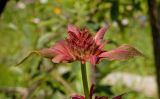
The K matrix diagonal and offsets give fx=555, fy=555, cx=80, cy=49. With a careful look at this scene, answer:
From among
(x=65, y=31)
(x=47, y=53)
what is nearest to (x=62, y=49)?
(x=47, y=53)

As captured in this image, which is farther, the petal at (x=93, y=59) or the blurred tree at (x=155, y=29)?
the blurred tree at (x=155, y=29)

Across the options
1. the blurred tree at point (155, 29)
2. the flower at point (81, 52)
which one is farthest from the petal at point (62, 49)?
the blurred tree at point (155, 29)

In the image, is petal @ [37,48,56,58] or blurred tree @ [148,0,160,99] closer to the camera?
petal @ [37,48,56,58]

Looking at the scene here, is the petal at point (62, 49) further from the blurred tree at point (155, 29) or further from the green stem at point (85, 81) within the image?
the blurred tree at point (155, 29)

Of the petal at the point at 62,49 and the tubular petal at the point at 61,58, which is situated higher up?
the petal at the point at 62,49

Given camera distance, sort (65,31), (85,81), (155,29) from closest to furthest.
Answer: (85,81) → (155,29) → (65,31)

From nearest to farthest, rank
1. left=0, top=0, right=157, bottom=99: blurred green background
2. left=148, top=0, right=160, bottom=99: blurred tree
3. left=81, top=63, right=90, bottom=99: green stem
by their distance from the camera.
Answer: left=81, top=63, right=90, bottom=99: green stem
left=148, top=0, right=160, bottom=99: blurred tree
left=0, top=0, right=157, bottom=99: blurred green background

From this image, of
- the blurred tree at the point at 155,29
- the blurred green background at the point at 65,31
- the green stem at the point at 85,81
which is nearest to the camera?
the green stem at the point at 85,81

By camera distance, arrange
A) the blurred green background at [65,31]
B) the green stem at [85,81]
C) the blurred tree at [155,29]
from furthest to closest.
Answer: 1. the blurred green background at [65,31]
2. the blurred tree at [155,29]
3. the green stem at [85,81]

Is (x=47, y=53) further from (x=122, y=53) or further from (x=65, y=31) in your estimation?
(x=65, y=31)

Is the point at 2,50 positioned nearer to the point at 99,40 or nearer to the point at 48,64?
the point at 48,64

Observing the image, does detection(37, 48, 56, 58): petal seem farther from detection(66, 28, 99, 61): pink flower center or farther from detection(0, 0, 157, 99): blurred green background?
detection(0, 0, 157, 99): blurred green background

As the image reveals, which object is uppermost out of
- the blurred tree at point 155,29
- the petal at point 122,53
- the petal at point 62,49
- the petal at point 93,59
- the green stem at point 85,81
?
the blurred tree at point 155,29

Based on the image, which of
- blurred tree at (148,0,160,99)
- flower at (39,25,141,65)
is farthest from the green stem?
blurred tree at (148,0,160,99)
